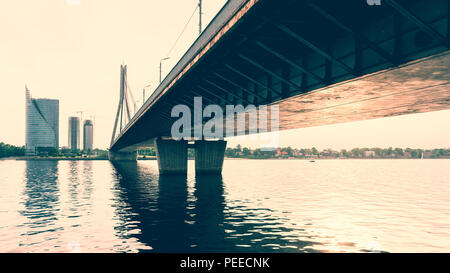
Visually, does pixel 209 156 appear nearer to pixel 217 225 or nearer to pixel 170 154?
pixel 170 154

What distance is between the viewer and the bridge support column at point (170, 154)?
6462 cm

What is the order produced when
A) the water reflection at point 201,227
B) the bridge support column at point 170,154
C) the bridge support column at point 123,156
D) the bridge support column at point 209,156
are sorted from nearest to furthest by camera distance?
the water reflection at point 201,227 → the bridge support column at point 170,154 → the bridge support column at point 209,156 → the bridge support column at point 123,156

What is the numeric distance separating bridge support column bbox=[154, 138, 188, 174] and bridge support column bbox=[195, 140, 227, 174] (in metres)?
2.52

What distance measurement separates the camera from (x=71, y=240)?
1695 centimetres

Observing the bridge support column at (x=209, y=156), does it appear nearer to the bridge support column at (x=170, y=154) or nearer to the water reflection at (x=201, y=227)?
the bridge support column at (x=170, y=154)

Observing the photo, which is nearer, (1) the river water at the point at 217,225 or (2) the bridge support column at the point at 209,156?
(1) the river water at the point at 217,225

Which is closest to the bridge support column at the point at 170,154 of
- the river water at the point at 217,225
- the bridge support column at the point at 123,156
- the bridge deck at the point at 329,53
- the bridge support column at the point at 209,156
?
the bridge support column at the point at 209,156

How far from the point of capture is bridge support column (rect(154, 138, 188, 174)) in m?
64.6

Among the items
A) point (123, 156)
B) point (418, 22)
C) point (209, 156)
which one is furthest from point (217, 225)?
point (123, 156)

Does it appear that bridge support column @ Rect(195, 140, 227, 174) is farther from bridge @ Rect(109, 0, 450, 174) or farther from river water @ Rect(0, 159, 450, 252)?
bridge @ Rect(109, 0, 450, 174)

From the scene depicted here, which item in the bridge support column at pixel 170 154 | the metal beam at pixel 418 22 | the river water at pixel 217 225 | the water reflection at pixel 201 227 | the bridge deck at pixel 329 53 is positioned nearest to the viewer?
the metal beam at pixel 418 22

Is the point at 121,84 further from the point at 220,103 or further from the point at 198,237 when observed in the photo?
the point at 198,237

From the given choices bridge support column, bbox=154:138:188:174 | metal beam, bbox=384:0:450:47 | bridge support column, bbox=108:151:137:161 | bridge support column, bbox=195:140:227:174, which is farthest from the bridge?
bridge support column, bbox=108:151:137:161

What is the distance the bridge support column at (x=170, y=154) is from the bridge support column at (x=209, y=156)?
2.52 m
